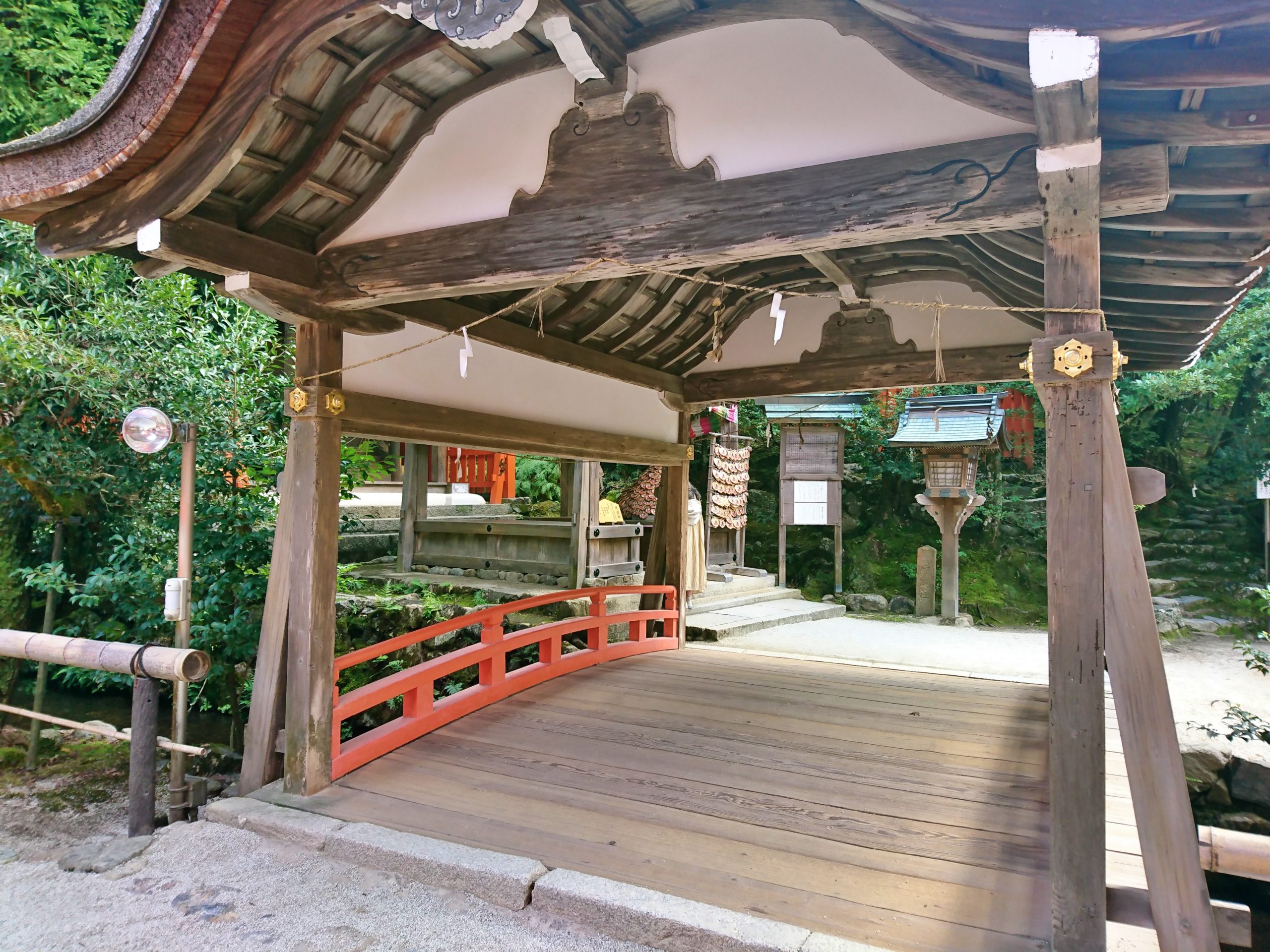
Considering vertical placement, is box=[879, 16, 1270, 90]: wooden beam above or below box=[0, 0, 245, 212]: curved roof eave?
below

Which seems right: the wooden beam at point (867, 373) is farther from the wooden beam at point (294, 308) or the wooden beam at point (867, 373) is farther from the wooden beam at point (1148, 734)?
the wooden beam at point (294, 308)

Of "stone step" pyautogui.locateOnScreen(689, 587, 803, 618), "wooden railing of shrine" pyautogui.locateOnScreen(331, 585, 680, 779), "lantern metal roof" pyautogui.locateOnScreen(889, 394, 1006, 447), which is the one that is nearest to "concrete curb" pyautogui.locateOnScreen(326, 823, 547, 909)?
"wooden railing of shrine" pyautogui.locateOnScreen(331, 585, 680, 779)

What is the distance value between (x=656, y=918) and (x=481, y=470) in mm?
10725

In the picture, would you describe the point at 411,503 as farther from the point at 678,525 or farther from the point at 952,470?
the point at 952,470

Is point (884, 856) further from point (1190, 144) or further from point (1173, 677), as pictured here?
point (1173, 677)

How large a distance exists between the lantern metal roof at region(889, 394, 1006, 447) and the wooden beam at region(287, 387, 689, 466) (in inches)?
233

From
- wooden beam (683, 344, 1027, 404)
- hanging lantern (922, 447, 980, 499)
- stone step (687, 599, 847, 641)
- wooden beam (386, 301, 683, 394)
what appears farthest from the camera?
hanging lantern (922, 447, 980, 499)

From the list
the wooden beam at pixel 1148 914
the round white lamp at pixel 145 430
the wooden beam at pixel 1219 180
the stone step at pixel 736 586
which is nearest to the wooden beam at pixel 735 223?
the wooden beam at pixel 1219 180

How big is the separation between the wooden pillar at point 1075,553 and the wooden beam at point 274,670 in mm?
3499

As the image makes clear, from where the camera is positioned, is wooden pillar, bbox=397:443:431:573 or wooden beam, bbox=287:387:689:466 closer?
wooden beam, bbox=287:387:689:466

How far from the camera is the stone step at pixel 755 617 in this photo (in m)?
9.45

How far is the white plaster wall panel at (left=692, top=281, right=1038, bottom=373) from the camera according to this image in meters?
6.11

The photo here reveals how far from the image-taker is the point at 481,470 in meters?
12.9

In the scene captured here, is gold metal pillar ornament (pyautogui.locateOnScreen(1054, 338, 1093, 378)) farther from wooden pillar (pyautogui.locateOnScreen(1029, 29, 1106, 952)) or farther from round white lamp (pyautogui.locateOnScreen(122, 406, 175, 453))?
round white lamp (pyautogui.locateOnScreen(122, 406, 175, 453))
